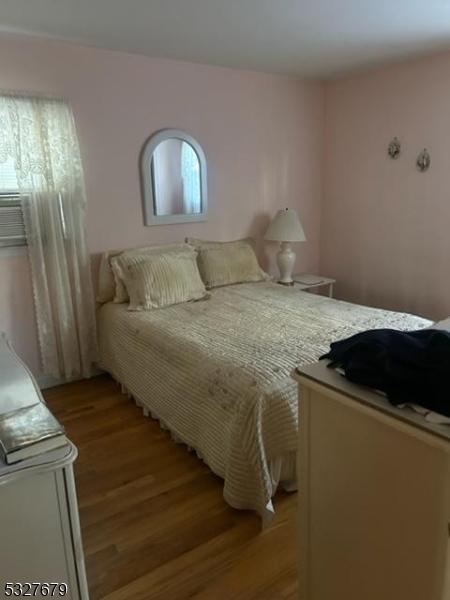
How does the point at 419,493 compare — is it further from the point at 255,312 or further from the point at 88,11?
the point at 88,11

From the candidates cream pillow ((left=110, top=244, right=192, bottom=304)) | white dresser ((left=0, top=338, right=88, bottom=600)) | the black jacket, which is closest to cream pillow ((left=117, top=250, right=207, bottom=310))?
cream pillow ((left=110, top=244, right=192, bottom=304))

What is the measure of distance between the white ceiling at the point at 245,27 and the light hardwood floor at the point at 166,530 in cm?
230

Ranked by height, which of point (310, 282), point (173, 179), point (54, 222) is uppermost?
point (173, 179)

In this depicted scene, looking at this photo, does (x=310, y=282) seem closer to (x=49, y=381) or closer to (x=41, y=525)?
(x=49, y=381)

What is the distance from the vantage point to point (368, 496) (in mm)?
938

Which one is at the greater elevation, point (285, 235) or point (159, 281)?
point (285, 235)

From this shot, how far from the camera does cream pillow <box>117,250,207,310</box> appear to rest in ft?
9.49

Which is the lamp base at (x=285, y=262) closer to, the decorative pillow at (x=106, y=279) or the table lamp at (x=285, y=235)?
the table lamp at (x=285, y=235)

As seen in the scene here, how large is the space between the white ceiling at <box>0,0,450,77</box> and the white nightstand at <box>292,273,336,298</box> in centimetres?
179

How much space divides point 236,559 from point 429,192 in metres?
2.93

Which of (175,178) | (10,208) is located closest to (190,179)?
(175,178)

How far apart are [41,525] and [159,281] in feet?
6.57

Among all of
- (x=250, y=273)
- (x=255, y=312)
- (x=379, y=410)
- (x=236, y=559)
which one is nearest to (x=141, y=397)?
(x=255, y=312)

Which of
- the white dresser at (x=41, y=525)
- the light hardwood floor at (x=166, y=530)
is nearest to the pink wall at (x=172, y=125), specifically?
the light hardwood floor at (x=166, y=530)
